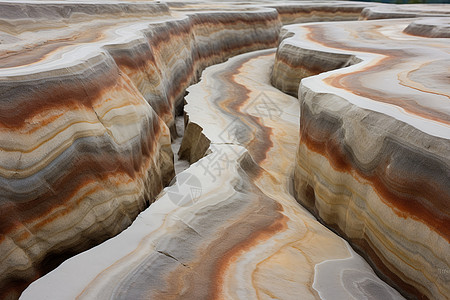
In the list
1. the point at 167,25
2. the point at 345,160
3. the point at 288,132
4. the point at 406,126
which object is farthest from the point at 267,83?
the point at 406,126

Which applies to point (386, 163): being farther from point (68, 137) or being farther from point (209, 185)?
point (68, 137)

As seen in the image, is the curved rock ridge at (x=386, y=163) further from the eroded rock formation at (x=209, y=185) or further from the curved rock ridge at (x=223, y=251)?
the curved rock ridge at (x=223, y=251)

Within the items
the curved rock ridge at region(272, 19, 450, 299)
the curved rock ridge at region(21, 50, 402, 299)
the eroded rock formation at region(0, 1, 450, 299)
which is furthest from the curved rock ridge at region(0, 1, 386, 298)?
the curved rock ridge at region(272, 19, 450, 299)

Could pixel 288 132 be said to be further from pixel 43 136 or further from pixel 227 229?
pixel 43 136

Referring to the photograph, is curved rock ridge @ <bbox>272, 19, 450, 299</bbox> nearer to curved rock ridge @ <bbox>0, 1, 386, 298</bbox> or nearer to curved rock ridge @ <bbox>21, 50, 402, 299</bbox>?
curved rock ridge @ <bbox>21, 50, 402, 299</bbox>

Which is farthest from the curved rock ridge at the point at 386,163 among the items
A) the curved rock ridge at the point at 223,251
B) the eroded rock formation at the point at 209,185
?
the curved rock ridge at the point at 223,251

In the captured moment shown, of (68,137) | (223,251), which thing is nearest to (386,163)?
(223,251)
